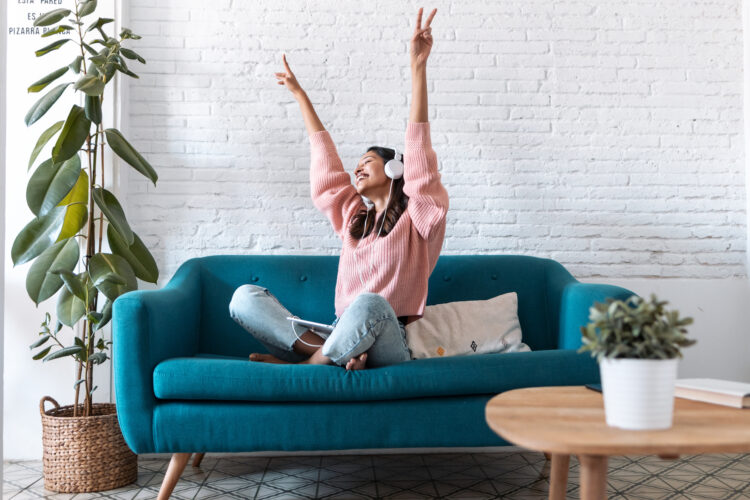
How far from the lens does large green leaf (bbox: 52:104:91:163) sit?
91.9 inches

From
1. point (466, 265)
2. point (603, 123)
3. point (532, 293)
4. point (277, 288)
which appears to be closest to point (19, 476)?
point (277, 288)

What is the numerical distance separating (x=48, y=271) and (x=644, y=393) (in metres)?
2.01

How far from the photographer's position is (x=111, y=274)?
7.55 ft

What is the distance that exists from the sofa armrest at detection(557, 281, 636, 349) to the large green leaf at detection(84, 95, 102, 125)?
Result: 5.97 feet

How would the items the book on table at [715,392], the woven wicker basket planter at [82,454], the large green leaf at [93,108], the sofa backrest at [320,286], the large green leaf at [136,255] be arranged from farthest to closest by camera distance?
the sofa backrest at [320,286] < the large green leaf at [136,255] < the large green leaf at [93,108] < the woven wicker basket planter at [82,454] < the book on table at [715,392]

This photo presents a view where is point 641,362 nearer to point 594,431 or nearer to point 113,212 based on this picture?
point 594,431

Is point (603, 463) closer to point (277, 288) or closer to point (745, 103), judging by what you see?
point (277, 288)

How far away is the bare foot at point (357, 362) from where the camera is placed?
6.44 feet

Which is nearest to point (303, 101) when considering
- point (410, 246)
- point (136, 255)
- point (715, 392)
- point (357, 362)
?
point (410, 246)

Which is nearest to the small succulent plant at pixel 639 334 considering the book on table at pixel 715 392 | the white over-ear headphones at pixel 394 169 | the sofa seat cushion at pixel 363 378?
the book on table at pixel 715 392

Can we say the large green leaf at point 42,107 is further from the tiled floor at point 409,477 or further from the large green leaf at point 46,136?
the tiled floor at point 409,477

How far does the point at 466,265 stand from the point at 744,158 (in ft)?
4.70

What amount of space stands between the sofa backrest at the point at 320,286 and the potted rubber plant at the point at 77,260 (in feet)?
1.00

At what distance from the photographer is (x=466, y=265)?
271cm
